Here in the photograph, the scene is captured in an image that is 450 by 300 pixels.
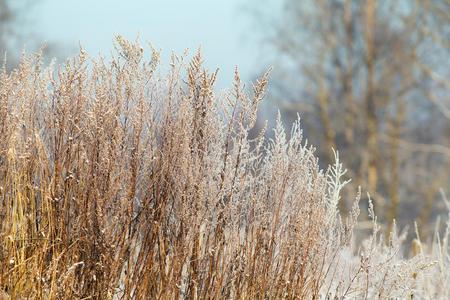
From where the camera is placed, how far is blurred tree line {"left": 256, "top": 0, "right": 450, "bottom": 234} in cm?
1862

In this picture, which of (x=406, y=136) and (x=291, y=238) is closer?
(x=291, y=238)

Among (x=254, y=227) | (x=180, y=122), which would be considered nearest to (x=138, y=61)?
(x=180, y=122)

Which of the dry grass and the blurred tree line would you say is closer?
the dry grass

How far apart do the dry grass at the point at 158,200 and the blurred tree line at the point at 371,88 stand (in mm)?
14148

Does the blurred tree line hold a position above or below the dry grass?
above

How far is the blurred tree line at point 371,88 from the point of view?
1862cm

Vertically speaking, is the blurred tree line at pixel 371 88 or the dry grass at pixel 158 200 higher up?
the blurred tree line at pixel 371 88

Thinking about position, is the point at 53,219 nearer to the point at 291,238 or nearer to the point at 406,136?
the point at 291,238

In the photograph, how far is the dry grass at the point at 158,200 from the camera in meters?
3.96

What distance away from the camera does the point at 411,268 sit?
169 inches

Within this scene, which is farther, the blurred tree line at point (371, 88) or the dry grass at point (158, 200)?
the blurred tree line at point (371, 88)

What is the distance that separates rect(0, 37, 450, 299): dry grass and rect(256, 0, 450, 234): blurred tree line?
46.4ft

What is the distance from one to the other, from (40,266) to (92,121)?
2.54ft

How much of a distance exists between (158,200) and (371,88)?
1546 cm
